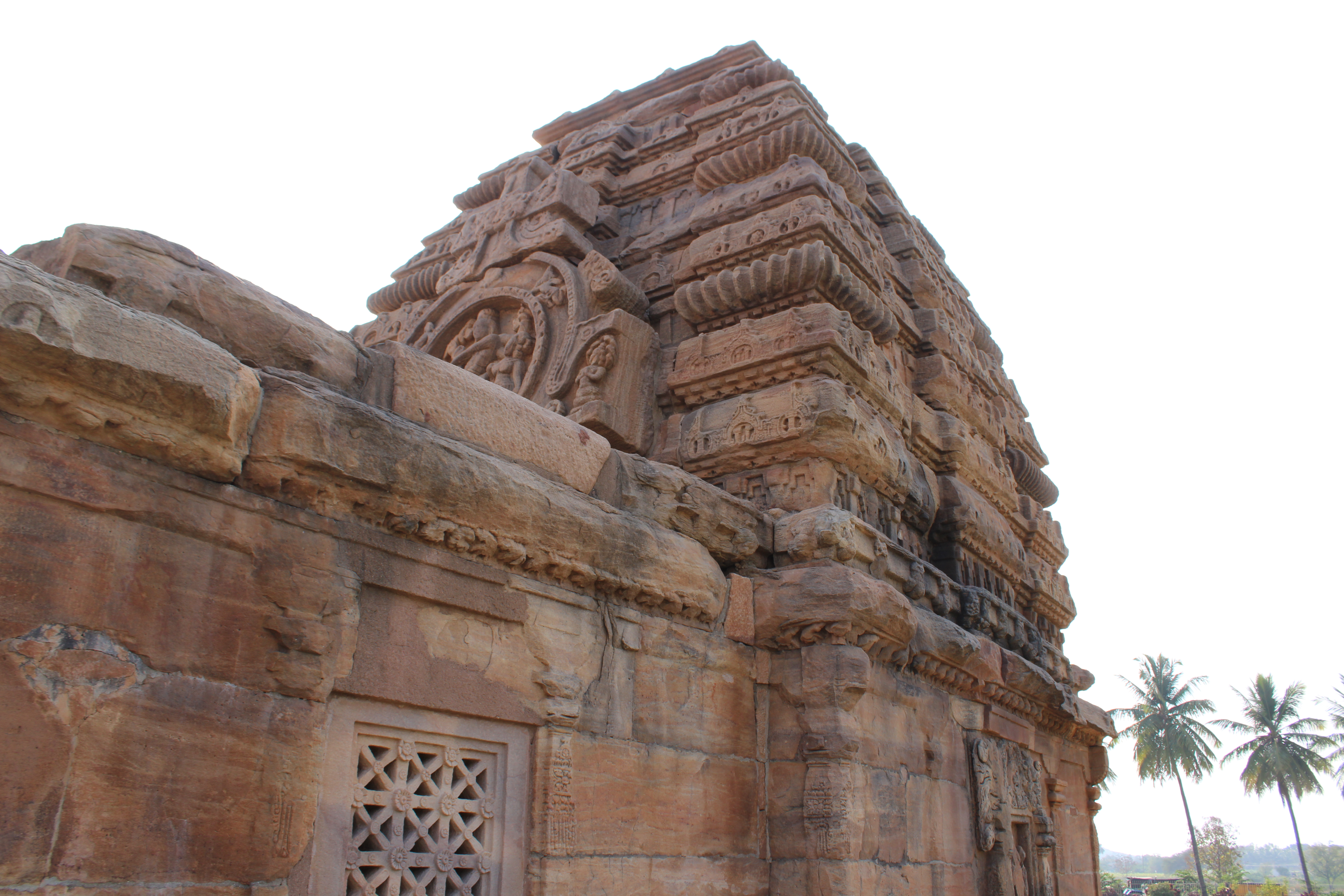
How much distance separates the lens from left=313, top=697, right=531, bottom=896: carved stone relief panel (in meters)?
2.83

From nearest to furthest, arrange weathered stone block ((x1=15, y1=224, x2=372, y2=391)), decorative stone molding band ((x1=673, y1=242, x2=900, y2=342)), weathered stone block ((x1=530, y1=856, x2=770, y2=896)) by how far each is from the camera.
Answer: weathered stone block ((x1=15, y1=224, x2=372, y2=391)) → weathered stone block ((x1=530, y1=856, x2=770, y2=896)) → decorative stone molding band ((x1=673, y1=242, x2=900, y2=342))

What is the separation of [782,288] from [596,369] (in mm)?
1151

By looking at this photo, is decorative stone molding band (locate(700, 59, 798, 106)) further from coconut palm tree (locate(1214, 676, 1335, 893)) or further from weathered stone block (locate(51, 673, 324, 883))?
coconut palm tree (locate(1214, 676, 1335, 893))

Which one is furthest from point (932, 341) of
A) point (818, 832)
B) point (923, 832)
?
point (818, 832)

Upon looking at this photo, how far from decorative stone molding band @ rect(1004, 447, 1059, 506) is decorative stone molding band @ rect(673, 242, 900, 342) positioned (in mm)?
3057

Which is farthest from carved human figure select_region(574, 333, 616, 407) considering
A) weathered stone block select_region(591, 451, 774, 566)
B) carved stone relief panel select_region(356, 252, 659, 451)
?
weathered stone block select_region(591, 451, 774, 566)

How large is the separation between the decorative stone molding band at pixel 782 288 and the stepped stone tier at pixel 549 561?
2 centimetres

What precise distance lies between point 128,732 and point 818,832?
2.74 meters

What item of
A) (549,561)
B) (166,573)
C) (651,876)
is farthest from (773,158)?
(166,573)

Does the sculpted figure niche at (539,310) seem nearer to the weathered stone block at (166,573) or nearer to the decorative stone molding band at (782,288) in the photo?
the decorative stone molding band at (782,288)

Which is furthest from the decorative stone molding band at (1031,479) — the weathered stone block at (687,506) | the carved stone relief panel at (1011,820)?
the weathered stone block at (687,506)

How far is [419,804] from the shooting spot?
10.0 feet

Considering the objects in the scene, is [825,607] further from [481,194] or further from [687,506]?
[481,194]

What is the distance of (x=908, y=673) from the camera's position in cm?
499
